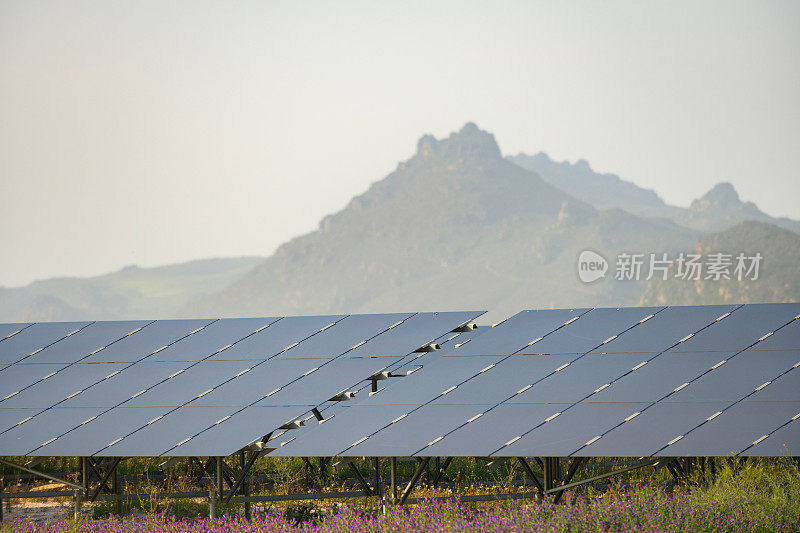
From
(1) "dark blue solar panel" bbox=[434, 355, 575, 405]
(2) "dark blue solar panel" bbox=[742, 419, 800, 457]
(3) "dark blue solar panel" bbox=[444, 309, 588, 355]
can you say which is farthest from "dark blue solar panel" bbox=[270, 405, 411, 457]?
(2) "dark blue solar panel" bbox=[742, 419, 800, 457]

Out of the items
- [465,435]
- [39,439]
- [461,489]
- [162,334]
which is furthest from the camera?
[162,334]

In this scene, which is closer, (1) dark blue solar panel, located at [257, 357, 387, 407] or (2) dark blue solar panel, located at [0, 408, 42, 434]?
(1) dark blue solar panel, located at [257, 357, 387, 407]

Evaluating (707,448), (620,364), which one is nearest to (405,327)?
(620,364)

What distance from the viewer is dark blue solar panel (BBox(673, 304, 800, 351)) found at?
18234mm

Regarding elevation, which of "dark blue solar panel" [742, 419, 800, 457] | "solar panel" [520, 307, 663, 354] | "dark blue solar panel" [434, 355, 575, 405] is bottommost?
"dark blue solar panel" [742, 419, 800, 457]

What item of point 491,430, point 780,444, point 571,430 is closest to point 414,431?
point 491,430

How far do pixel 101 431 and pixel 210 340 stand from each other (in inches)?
177

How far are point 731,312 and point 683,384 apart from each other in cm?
319

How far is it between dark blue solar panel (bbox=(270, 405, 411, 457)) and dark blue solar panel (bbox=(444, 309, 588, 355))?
9.25 ft

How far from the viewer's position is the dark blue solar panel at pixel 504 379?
17594mm

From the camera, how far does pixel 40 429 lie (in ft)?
62.2

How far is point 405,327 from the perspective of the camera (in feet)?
72.4

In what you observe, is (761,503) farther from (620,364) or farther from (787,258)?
(787,258)

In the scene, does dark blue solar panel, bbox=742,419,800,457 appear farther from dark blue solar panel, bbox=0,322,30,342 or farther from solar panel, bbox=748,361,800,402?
dark blue solar panel, bbox=0,322,30,342
